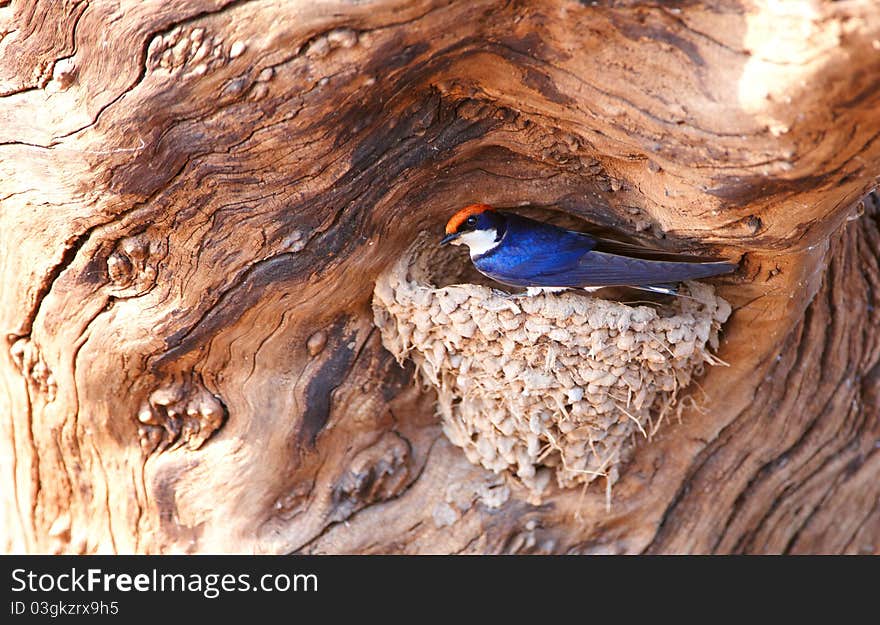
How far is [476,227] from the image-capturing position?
2.60m

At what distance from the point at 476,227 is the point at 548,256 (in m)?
0.25

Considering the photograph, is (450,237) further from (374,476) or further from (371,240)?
(374,476)

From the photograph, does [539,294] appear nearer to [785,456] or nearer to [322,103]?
[322,103]

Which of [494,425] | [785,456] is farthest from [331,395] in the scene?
[785,456]

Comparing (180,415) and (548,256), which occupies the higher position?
(548,256)

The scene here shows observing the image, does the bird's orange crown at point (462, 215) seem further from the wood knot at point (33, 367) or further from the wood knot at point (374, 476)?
the wood knot at point (33, 367)

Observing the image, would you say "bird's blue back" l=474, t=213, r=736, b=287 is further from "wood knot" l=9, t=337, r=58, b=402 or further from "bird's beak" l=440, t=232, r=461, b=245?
"wood knot" l=9, t=337, r=58, b=402

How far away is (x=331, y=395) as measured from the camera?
2832mm

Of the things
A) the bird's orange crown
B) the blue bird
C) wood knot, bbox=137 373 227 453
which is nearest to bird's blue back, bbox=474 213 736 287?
the blue bird

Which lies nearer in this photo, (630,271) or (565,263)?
(630,271)

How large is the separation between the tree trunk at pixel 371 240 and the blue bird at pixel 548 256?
0.09m

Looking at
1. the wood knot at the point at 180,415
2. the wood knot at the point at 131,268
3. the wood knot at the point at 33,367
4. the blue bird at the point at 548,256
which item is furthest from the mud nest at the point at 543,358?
the wood knot at the point at 33,367

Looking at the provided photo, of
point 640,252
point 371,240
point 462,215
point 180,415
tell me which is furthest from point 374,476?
point 640,252
